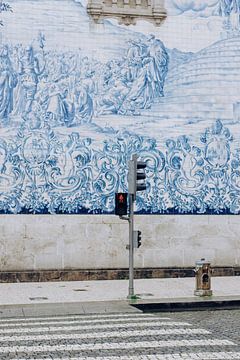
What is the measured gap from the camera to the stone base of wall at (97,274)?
19250 millimetres

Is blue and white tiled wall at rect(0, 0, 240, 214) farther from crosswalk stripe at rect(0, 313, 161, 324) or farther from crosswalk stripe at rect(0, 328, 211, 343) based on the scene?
crosswalk stripe at rect(0, 328, 211, 343)

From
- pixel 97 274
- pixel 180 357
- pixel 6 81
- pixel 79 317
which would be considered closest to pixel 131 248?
pixel 79 317

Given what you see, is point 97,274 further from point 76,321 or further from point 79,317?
point 76,321

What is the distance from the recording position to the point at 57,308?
49.1ft

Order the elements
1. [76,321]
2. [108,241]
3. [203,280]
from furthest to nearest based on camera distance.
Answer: [108,241] < [203,280] < [76,321]

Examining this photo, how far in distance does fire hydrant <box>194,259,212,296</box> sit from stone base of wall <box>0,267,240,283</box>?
11.7 feet

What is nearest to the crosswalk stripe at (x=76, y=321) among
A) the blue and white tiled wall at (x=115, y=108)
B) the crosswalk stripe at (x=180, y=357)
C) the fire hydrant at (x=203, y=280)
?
the fire hydrant at (x=203, y=280)

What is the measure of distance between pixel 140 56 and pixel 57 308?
810 centimetres

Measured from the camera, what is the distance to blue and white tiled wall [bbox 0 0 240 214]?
64.4 feet

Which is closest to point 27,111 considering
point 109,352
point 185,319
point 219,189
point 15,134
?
point 15,134

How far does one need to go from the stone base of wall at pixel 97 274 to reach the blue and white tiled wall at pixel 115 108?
1488 millimetres

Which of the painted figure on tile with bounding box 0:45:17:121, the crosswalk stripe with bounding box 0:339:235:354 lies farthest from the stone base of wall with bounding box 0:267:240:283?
the crosswalk stripe with bounding box 0:339:235:354

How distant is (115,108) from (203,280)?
226 inches

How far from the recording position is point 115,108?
2028 cm
